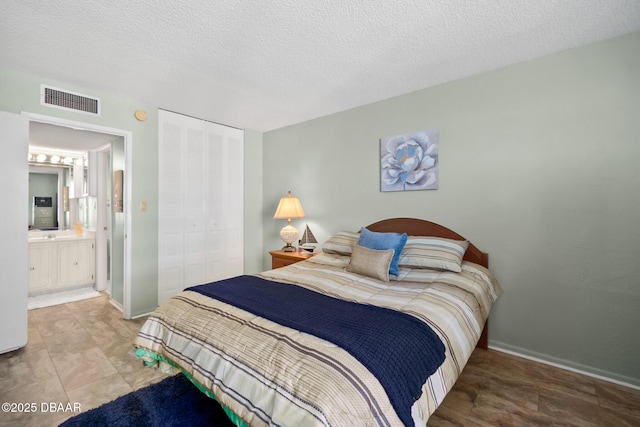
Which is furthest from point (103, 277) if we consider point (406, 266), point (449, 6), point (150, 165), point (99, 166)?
point (449, 6)

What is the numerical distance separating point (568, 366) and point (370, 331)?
6.62ft

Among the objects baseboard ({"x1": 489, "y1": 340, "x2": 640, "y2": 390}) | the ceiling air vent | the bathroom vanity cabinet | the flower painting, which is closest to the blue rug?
baseboard ({"x1": 489, "y1": 340, "x2": 640, "y2": 390})

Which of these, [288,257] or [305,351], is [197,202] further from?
[305,351]

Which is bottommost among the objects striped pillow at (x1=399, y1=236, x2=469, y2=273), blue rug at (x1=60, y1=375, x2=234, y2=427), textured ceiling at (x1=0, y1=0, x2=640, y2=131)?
blue rug at (x1=60, y1=375, x2=234, y2=427)

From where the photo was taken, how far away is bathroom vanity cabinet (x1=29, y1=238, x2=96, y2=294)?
3.88 metres

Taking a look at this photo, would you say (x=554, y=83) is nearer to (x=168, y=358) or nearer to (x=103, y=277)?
(x=168, y=358)

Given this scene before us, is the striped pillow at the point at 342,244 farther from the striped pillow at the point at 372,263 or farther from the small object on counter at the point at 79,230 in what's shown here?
the small object on counter at the point at 79,230

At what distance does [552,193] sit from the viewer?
2.26 metres

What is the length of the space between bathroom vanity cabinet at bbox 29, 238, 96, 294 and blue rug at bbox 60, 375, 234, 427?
331 cm

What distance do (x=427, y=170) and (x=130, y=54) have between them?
274cm

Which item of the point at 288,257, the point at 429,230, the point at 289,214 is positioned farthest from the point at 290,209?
the point at 429,230

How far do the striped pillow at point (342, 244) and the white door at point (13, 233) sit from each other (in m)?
2.72

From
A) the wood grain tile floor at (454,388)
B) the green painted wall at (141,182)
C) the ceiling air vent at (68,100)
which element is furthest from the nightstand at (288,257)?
the ceiling air vent at (68,100)

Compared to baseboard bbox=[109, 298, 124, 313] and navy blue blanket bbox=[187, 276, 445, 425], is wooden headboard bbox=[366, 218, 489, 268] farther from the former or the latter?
baseboard bbox=[109, 298, 124, 313]
